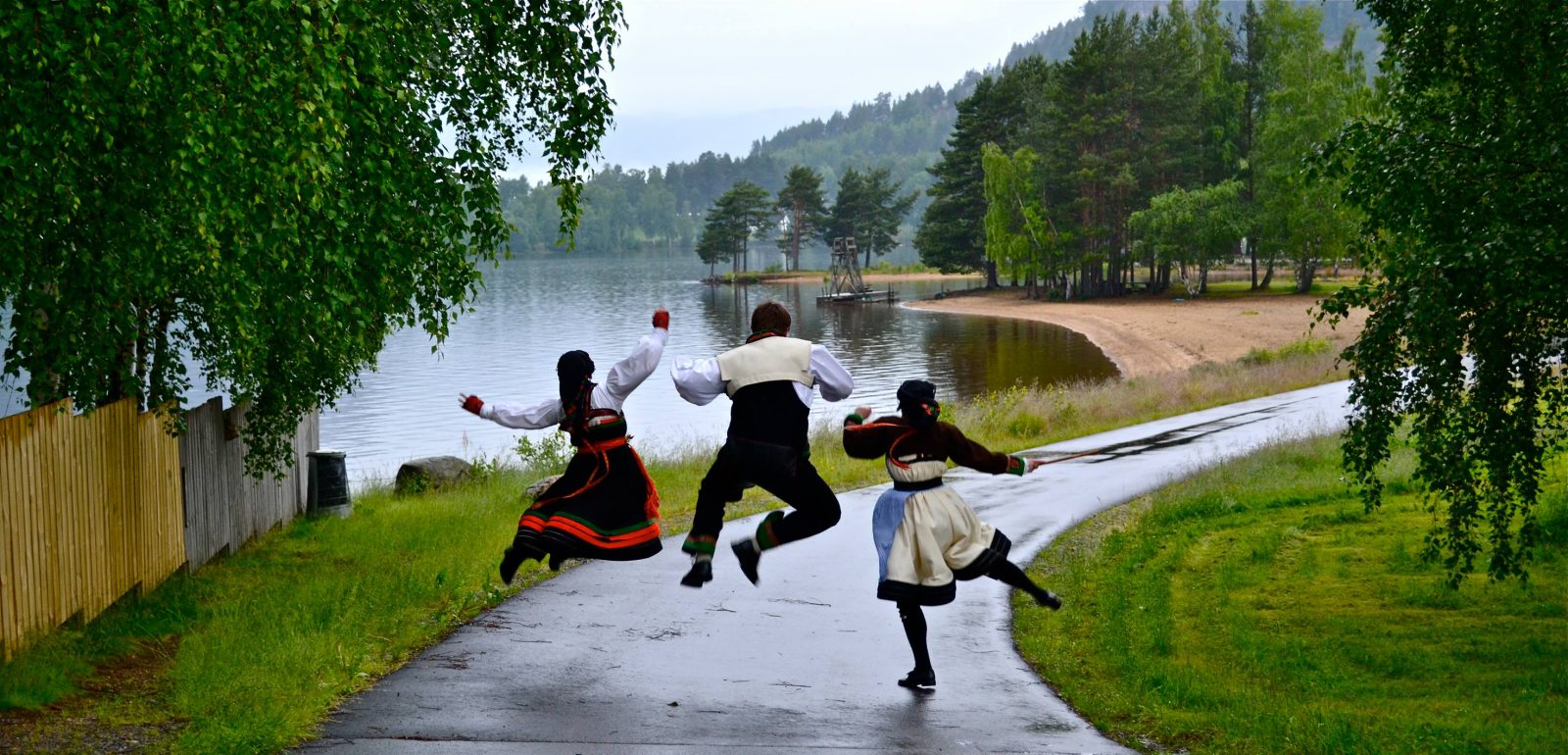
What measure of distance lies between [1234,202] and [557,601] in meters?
78.5

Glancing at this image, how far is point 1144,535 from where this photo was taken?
1579cm

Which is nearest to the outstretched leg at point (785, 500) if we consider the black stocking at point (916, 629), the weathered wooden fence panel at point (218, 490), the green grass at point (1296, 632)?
the black stocking at point (916, 629)

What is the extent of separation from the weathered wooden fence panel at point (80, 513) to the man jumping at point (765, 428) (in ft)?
14.2

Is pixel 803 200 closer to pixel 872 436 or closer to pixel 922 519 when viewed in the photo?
pixel 872 436

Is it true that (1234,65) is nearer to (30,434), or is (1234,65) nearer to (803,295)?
(803,295)

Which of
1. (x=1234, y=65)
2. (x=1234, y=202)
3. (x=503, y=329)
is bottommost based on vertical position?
(x=503, y=329)

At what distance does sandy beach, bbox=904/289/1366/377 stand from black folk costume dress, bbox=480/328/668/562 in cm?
4204

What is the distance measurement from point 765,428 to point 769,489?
42cm

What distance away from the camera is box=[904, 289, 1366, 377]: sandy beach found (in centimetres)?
5931

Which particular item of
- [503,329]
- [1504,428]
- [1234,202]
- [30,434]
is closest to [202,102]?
[30,434]

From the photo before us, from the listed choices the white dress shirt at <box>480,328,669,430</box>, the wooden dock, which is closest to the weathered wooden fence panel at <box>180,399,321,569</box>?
the white dress shirt at <box>480,328,669,430</box>

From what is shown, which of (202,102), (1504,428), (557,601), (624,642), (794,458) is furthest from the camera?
Result: (557,601)

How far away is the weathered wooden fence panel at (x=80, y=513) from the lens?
8633mm

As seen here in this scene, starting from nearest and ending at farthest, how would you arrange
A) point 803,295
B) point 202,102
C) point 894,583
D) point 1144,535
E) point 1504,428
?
point 202,102 → point 894,583 → point 1504,428 → point 1144,535 → point 803,295
